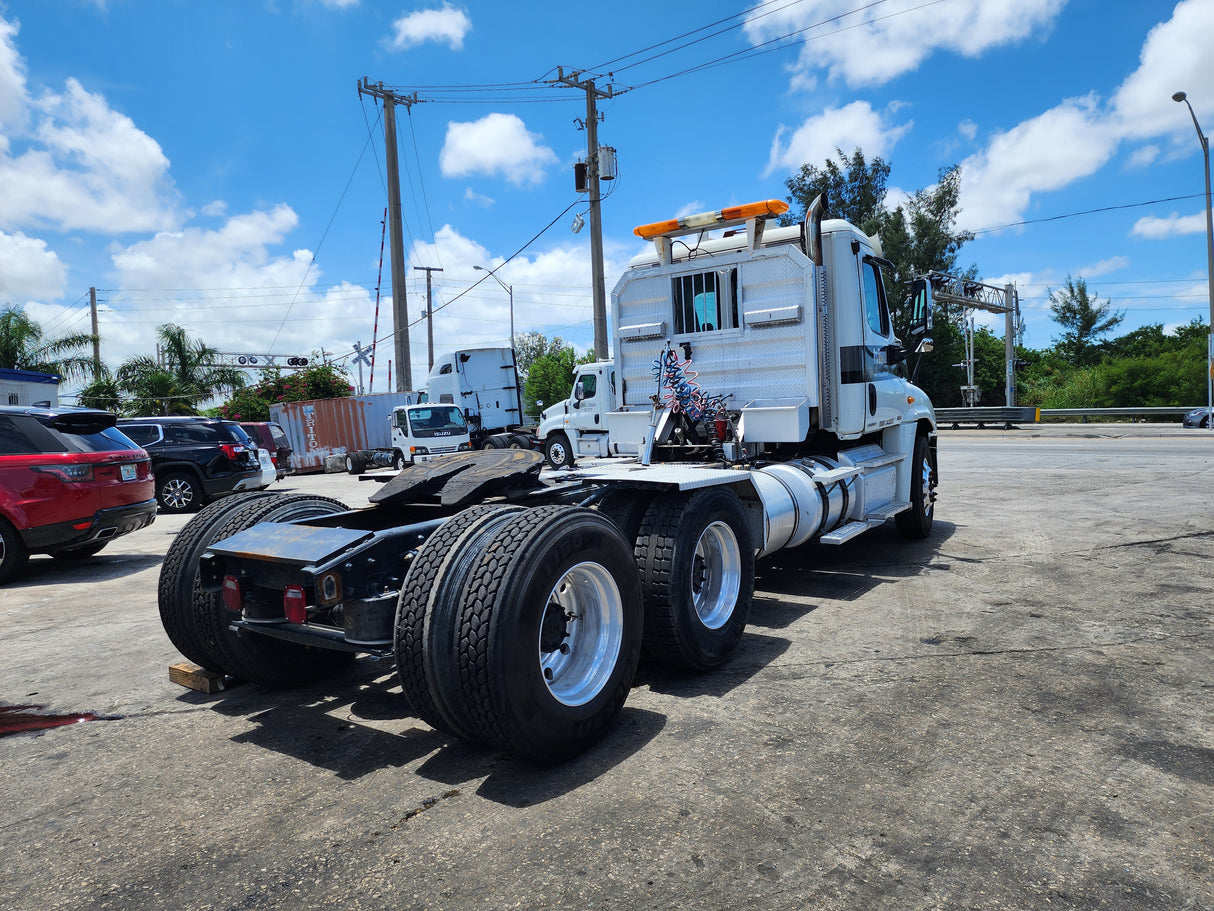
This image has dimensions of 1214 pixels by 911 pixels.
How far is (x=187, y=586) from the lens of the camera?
13.1 ft

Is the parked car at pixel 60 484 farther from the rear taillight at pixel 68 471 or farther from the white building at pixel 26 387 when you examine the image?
the white building at pixel 26 387

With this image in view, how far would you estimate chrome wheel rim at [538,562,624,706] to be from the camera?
11.1ft

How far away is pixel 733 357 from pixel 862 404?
3.90 ft

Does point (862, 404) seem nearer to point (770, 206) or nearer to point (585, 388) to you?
point (770, 206)

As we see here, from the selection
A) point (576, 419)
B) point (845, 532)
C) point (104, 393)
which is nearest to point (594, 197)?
point (576, 419)

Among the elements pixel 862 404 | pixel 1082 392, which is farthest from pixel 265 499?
pixel 1082 392

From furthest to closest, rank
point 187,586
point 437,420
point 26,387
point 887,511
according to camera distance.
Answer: point 437,420 → point 26,387 → point 887,511 → point 187,586

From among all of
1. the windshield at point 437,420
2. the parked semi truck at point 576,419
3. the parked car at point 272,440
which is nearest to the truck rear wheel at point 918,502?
the parked semi truck at point 576,419

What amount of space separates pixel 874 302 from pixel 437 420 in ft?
54.5

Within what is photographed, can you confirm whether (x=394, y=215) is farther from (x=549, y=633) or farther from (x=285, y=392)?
(x=549, y=633)

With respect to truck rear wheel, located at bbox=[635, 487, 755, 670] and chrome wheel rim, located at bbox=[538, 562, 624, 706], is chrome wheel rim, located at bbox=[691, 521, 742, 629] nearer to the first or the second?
truck rear wheel, located at bbox=[635, 487, 755, 670]

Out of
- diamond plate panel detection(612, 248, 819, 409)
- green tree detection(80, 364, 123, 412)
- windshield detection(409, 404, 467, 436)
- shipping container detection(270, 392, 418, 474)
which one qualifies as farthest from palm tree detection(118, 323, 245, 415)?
diamond plate panel detection(612, 248, 819, 409)

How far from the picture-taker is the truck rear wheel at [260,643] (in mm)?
3928

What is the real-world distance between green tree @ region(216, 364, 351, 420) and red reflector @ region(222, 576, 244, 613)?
3840 cm
